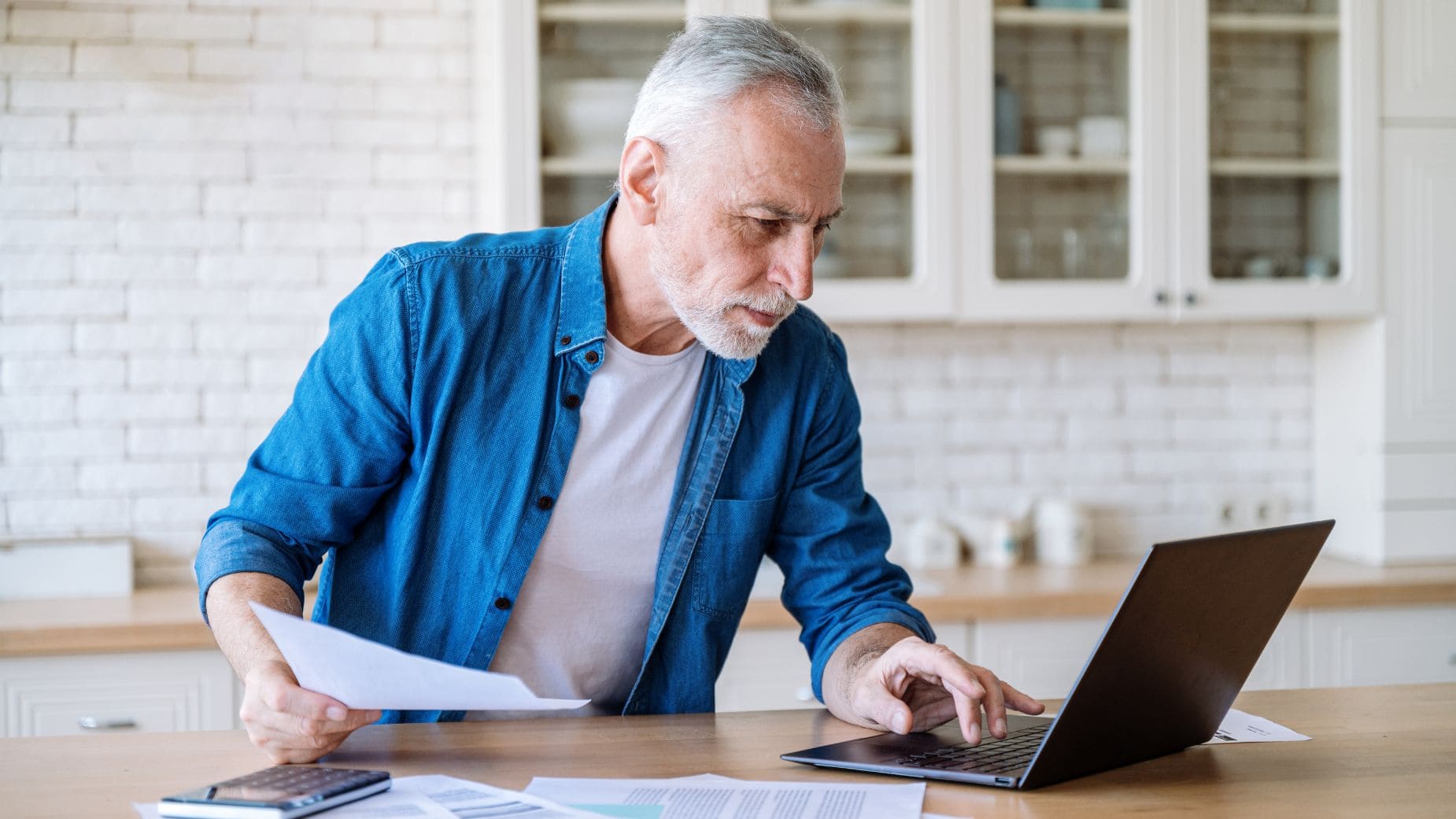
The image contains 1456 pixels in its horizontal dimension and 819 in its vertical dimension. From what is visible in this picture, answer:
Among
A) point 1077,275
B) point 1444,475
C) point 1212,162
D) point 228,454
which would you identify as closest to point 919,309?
point 1077,275

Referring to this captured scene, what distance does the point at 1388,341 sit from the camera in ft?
10.8

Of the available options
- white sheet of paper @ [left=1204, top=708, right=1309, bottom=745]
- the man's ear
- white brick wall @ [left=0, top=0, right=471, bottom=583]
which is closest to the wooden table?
white sheet of paper @ [left=1204, top=708, right=1309, bottom=745]

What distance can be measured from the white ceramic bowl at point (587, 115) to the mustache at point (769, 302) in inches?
59.2

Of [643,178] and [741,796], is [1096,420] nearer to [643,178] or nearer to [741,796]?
[643,178]

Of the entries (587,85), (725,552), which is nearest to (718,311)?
(725,552)

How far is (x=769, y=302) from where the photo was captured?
1619 mm

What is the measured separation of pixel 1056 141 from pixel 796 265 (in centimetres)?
185

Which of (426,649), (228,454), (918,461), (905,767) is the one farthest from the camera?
(918,461)

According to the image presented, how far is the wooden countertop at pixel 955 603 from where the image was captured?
2.64 meters

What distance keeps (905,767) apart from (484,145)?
2260mm

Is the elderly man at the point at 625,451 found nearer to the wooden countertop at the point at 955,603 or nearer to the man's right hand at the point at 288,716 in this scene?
the man's right hand at the point at 288,716

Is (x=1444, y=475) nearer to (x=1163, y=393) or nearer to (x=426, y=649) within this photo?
(x=1163, y=393)

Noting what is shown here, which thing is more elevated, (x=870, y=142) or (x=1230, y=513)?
(x=870, y=142)

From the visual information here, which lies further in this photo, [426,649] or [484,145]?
[484,145]
